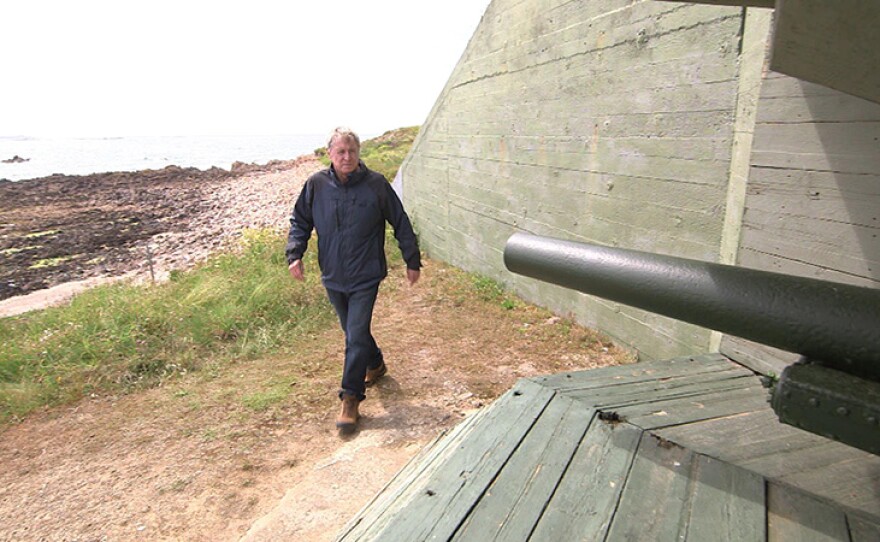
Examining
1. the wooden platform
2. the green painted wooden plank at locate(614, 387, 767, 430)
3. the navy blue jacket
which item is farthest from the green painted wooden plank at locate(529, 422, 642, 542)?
the navy blue jacket

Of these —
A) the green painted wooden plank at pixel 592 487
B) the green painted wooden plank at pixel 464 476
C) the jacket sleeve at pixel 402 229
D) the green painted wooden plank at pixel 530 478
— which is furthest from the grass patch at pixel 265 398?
the green painted wooden plank at pixel 592 487

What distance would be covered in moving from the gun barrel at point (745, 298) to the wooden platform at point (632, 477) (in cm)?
72

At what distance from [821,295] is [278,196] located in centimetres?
2437

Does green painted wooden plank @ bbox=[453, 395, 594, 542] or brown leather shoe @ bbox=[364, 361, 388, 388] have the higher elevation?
green painted wooden plank @ bbox=[453, 395, 594, 542]

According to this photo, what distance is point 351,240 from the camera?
372cm

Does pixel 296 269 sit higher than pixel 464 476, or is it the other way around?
pixel 296 269

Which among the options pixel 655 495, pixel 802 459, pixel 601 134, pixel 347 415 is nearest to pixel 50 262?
pixel 347 415

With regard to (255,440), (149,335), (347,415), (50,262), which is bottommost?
(50,262)

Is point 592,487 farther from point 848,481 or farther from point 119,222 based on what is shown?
point 119,222

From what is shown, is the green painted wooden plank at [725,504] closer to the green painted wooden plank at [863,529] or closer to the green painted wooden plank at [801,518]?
the green painted wooden plank at [801,518]

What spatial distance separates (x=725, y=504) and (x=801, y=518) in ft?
0.70

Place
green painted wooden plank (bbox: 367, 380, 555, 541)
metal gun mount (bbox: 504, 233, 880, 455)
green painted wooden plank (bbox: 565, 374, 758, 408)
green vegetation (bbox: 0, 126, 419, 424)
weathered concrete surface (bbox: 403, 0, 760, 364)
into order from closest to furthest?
metal gun mount (bbox: 504, 233, 880, 455)
green painted wooden plank (bbox: 367, 380, 555, 541)
green painted wooden plank (bbox: 565, 374, 758, 408)
weathered concrete surface (bbox: 403, 0, 760, 364)
green vegetation (bbox: 0, 126, 419, 424)

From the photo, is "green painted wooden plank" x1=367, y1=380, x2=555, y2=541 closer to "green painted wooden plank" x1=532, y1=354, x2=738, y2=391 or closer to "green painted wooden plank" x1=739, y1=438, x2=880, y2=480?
"green painted wooden plank" x1=532, y1=354, x2=738, y2=391

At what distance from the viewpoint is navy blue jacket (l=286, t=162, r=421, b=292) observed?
3.73 metres
